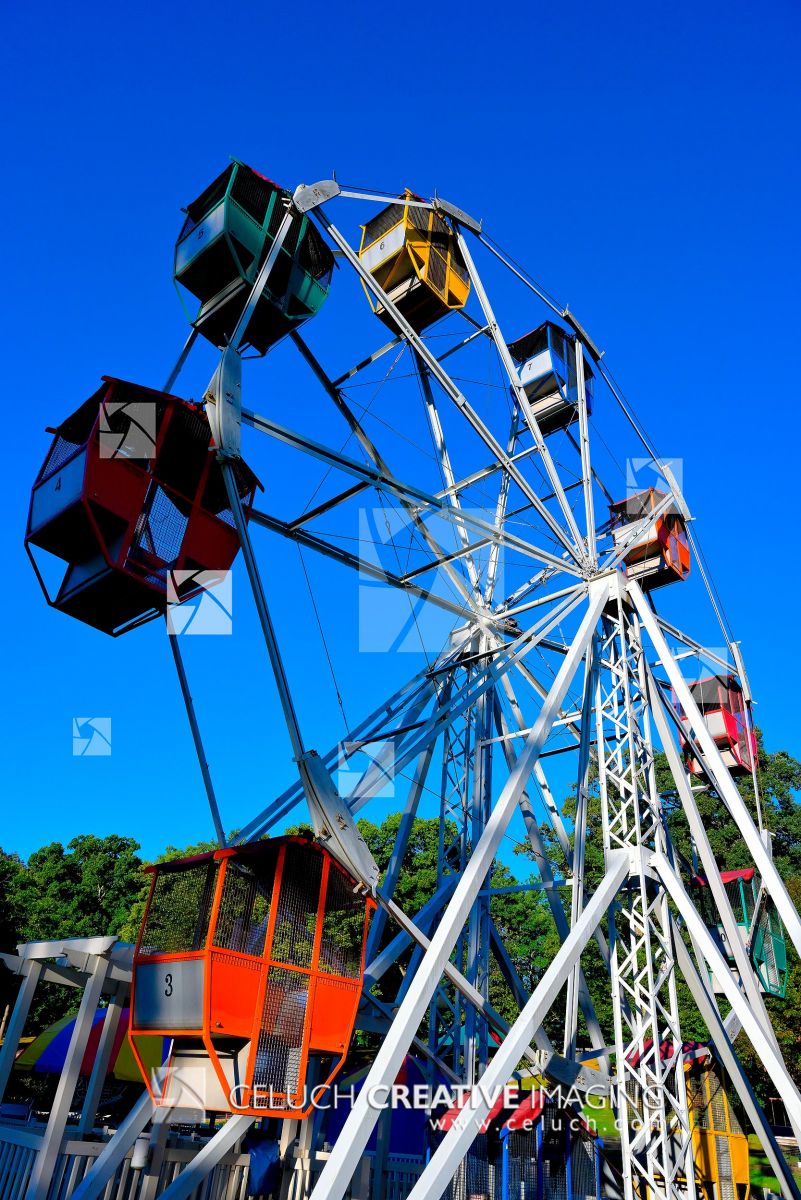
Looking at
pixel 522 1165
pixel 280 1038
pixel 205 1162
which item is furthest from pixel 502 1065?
pixel 522 1165

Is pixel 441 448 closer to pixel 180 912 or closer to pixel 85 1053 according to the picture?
pixel 180 912

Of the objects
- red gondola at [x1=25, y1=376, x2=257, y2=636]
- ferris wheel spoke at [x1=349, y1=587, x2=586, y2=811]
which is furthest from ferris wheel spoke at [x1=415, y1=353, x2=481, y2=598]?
red gondola at [x1=25, y1=376, x2=257, y2=636]

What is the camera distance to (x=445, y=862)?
1430 cm

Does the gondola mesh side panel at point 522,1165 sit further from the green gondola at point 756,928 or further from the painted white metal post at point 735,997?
the green gondola at point 756,928

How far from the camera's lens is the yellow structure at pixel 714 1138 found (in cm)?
1820

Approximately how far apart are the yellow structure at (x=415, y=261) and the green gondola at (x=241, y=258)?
2836mm

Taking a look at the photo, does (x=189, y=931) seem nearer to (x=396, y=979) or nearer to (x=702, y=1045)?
(x=702, y=1045)

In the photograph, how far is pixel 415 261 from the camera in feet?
48.7

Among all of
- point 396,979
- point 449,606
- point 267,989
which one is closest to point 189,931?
point 267,989

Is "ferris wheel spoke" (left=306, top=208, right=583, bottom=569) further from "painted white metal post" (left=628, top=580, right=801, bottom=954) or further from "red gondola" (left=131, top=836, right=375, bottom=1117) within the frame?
"red gondola" (left=131, top=836, right=375, bottom=1117)

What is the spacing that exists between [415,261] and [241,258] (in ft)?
13.9

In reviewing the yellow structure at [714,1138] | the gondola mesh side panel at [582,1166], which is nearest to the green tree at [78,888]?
the yellow structure at [714,1138]

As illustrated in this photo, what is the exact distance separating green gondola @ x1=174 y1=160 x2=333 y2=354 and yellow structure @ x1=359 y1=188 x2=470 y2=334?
2.84 metres

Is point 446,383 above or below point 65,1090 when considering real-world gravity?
above
